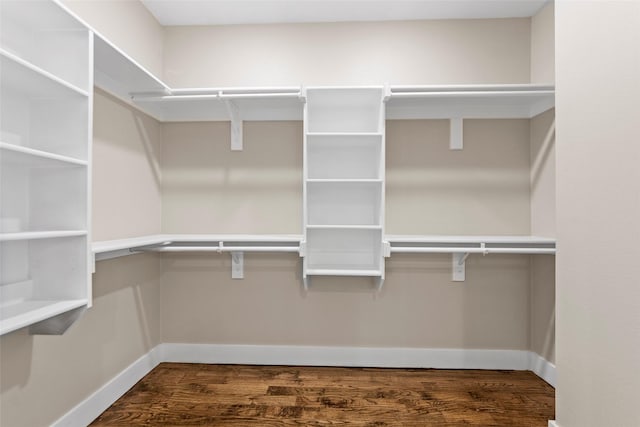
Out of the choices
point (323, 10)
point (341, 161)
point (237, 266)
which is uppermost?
point (323, 10)

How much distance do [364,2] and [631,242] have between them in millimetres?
2051

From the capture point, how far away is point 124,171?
7.29ft

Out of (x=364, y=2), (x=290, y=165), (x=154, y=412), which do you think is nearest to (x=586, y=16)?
(x=364, y=2)

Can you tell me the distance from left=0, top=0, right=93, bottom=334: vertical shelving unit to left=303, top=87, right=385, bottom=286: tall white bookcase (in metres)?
1.30

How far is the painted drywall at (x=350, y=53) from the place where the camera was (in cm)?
257

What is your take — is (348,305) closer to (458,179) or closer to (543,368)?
(458,179)

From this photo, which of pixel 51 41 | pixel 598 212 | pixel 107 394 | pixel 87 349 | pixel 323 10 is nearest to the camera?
pixel 598 212

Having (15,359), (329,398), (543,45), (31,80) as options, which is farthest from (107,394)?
(543,45)

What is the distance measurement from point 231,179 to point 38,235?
1518 mm

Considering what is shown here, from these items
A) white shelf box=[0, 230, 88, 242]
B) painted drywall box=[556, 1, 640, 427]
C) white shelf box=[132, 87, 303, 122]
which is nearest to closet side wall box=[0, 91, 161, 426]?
white shelf box=[132, 87, 303, 122]

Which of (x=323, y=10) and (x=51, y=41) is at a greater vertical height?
(x=323, y=10)

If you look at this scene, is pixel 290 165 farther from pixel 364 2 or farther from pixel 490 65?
pixel 490 65

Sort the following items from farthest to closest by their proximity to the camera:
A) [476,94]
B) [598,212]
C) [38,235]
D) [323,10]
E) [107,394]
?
[323,10] → [476,94] → [107,394] → [598,212] → [38,235]

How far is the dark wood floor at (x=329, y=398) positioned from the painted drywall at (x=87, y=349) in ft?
0.81
